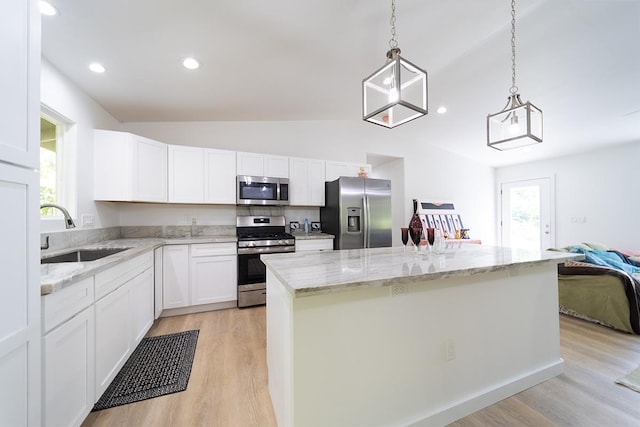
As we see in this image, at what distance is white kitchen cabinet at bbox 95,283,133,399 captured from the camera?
1555mm

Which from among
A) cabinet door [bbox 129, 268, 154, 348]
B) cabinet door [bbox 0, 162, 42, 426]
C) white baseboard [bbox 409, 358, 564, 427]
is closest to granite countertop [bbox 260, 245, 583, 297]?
white baseboard [bbox 409, 358, 564, 427]

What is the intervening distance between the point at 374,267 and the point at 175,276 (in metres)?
2.57

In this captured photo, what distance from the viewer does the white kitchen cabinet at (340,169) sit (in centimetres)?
408

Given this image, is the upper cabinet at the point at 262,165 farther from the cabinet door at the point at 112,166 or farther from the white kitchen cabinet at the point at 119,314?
the white kitchen cabinet at the point at 119,314

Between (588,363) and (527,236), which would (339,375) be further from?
(527,236)

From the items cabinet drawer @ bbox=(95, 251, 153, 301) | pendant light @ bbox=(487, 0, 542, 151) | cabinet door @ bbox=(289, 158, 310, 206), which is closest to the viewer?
cabinet drawer @ bbox=(95, 251, 153, 301)

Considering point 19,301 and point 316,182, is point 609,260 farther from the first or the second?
point 19,301

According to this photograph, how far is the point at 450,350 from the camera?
58.3 inches

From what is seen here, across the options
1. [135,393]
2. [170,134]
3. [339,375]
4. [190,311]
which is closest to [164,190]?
[170,134]

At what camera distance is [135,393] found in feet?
5.54

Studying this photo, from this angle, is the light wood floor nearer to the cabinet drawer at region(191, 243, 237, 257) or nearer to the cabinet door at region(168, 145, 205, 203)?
the cabinet drawer at region(191, 243, 237, 257)

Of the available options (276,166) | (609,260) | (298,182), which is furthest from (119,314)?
(609,260)

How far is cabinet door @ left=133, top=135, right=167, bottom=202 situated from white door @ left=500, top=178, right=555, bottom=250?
23.2ft

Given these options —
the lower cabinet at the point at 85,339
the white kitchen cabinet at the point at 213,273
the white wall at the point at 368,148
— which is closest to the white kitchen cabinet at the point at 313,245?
the white kitchen cabinet at the point at 213,273
